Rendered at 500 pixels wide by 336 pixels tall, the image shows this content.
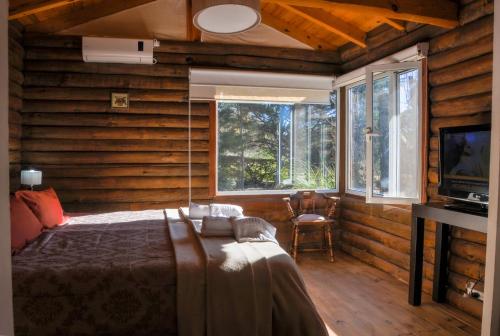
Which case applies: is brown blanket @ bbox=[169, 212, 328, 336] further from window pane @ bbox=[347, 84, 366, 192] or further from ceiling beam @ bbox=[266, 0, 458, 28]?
window pane @ bbox=[347, 84, 366, 192]

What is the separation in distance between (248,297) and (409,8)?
274 centimetres

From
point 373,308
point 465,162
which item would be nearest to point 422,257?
point 373,308

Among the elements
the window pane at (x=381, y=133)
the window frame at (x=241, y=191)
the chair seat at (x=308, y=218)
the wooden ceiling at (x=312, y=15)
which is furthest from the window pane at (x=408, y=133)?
the window frame at (x=241, y=191)

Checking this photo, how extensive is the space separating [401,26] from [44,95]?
4.03m

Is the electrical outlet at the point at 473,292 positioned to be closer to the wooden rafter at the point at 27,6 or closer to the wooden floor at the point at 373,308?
the wooden floor at the point at 373,308

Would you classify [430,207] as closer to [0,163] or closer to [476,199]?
[476,199]

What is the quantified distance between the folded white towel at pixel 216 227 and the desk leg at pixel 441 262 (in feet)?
6.09

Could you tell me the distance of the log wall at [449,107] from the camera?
124 inches

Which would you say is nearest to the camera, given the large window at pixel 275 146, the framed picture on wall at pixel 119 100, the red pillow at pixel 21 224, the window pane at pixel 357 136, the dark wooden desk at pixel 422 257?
the red pillow at pixel 21 224

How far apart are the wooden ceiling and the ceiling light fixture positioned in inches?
33.7

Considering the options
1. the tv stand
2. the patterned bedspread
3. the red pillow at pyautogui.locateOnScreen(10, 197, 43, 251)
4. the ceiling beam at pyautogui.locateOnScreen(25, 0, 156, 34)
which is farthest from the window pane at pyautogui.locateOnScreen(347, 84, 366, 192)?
the red pillow at pyautogui.locateOnScreen(10, 197, 43, 251)

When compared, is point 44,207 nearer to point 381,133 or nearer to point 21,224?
point 21,224

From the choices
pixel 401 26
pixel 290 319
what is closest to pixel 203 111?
pixel 401 26

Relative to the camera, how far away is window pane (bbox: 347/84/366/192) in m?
5.12
